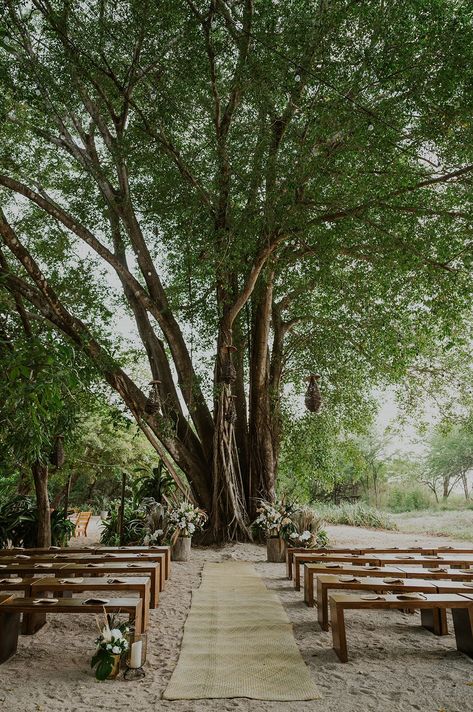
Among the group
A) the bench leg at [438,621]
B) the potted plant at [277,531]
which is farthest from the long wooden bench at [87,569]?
the potted plant at [277,531]

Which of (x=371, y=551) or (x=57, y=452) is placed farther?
(x=57, y=452)

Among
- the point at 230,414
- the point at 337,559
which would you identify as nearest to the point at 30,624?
the point at 337,559

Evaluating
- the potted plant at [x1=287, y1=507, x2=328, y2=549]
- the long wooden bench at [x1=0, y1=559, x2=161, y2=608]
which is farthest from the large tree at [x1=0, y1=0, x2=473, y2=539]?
the long wooden bench at [x1=0, y1=559, x2=161, y2=608]

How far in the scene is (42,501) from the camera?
6.41 meters

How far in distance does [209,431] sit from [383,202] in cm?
416

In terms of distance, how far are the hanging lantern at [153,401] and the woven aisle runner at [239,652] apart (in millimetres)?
2784

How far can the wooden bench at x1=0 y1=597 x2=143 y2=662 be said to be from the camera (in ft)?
9.27

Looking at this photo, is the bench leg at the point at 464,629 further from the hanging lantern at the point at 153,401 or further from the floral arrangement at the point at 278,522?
the hanging lantern at the point at 153,401

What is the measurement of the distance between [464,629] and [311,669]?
100 centimetres

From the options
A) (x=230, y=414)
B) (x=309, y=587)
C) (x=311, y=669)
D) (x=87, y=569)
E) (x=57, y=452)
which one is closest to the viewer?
(x=311, y=669)

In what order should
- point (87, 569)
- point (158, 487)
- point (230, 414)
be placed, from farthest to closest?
point (158, 487) → point (230, 414) → point (87, 569)

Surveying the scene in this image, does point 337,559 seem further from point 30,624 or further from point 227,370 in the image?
point 227,370

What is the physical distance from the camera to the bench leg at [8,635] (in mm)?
2873

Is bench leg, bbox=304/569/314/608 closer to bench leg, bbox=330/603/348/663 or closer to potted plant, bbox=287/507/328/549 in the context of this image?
bench leg, bbox=330/603/348/663
